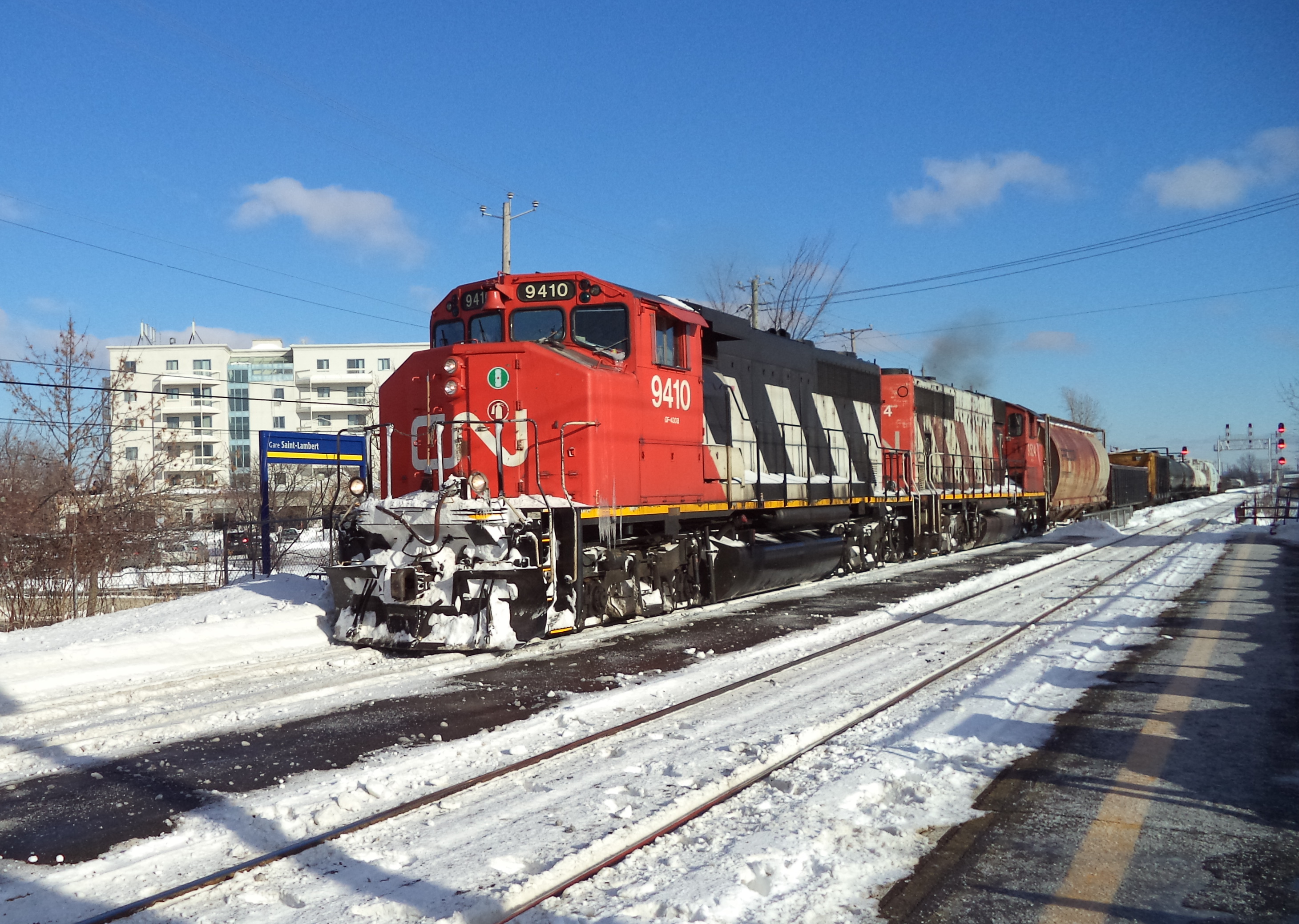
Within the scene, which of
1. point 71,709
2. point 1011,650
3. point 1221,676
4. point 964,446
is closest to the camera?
point 71,709

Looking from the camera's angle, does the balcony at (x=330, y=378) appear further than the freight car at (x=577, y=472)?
Yes

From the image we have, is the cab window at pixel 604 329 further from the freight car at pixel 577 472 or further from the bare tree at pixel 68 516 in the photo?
the bare tree at pixel 68 516

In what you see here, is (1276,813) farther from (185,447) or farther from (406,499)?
(185,447)

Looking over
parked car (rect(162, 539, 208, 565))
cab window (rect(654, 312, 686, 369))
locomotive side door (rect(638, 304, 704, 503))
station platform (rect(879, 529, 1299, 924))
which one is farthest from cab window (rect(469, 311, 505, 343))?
parked car (rect(162, 539, 208, 565))

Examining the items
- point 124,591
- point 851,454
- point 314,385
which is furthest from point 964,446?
point 314,385

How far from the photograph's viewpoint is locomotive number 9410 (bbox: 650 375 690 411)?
9688 millimetres

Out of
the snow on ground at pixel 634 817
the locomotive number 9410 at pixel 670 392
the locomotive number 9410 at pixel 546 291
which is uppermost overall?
the locomotive number 9410 at pixel 546 291

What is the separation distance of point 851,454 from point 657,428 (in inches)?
245

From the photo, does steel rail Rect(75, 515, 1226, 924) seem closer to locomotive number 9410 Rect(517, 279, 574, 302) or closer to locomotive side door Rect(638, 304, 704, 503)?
locomotive side door Rect(638, 304, 704, 503)

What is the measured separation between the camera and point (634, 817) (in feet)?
13.4

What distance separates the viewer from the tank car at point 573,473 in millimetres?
7867

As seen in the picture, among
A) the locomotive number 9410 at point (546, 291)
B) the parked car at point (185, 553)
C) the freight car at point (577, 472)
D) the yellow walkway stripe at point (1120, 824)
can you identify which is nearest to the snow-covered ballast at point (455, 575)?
the freight car at point (577, 472)

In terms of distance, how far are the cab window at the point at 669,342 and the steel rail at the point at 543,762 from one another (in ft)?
11.5

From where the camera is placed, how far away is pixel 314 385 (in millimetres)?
65000
